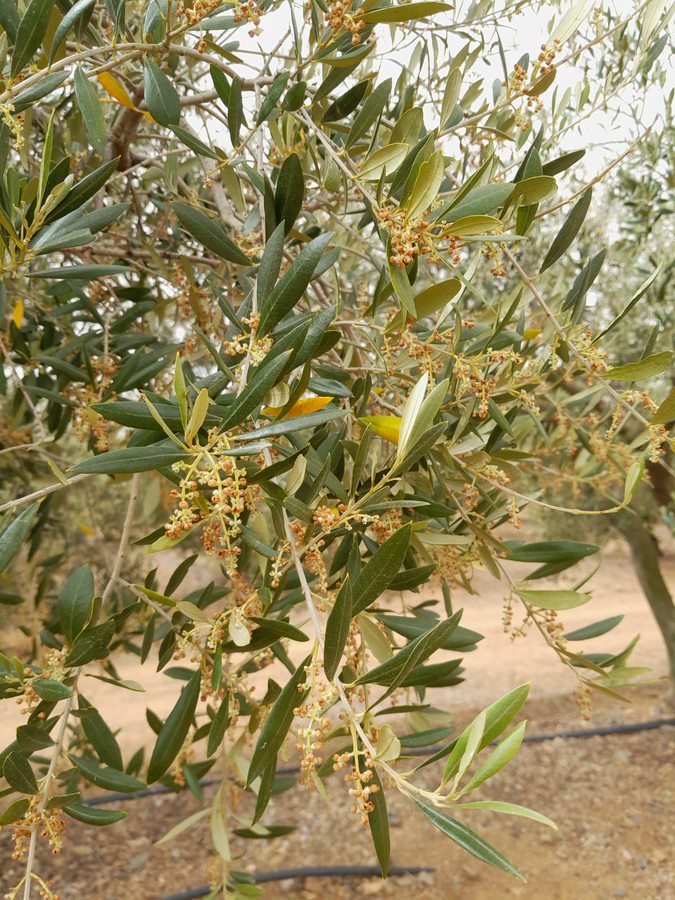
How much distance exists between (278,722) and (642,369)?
1.90ft

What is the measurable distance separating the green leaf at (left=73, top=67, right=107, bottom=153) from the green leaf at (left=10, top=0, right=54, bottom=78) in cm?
8

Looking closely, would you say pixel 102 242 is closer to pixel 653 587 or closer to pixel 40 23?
pixel 40 23

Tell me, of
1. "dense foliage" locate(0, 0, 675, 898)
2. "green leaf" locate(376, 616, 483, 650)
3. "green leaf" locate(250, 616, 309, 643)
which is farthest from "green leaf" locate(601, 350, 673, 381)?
"green leaf" locate(250, 616, 309, 643)

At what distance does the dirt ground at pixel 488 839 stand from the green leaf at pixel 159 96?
1945 millimetres

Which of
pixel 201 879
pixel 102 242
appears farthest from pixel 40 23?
pixel 201 879

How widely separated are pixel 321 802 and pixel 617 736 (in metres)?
1.82

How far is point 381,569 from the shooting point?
2.13 feet

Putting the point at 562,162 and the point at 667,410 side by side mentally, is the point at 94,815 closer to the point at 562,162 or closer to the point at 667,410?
the point at 667,410

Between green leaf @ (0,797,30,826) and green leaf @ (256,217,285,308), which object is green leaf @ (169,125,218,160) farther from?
green leaf @ (0,797,30,826)

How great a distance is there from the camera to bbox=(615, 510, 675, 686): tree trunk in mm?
4055

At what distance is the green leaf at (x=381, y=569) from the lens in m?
0.63

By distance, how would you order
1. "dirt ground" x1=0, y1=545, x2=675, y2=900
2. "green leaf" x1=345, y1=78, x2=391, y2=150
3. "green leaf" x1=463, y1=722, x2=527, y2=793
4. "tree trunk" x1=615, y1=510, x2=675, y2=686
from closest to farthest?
"green leaf" x1=463, y1=722, x2=527, y2=793, "green leaf" x1=345, y1=78, x2=391, y2=150, "dirt ground" x1=0, y1=545, x2=675, y2=900, "tree trunk" x1=615, y1=510, x2=675, y2=686

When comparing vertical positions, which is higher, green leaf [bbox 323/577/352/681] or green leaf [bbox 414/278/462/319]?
green leaf [bbox 414/278/462/319]

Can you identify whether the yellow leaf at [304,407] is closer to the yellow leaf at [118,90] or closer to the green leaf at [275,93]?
the green leaf at [275,93]
